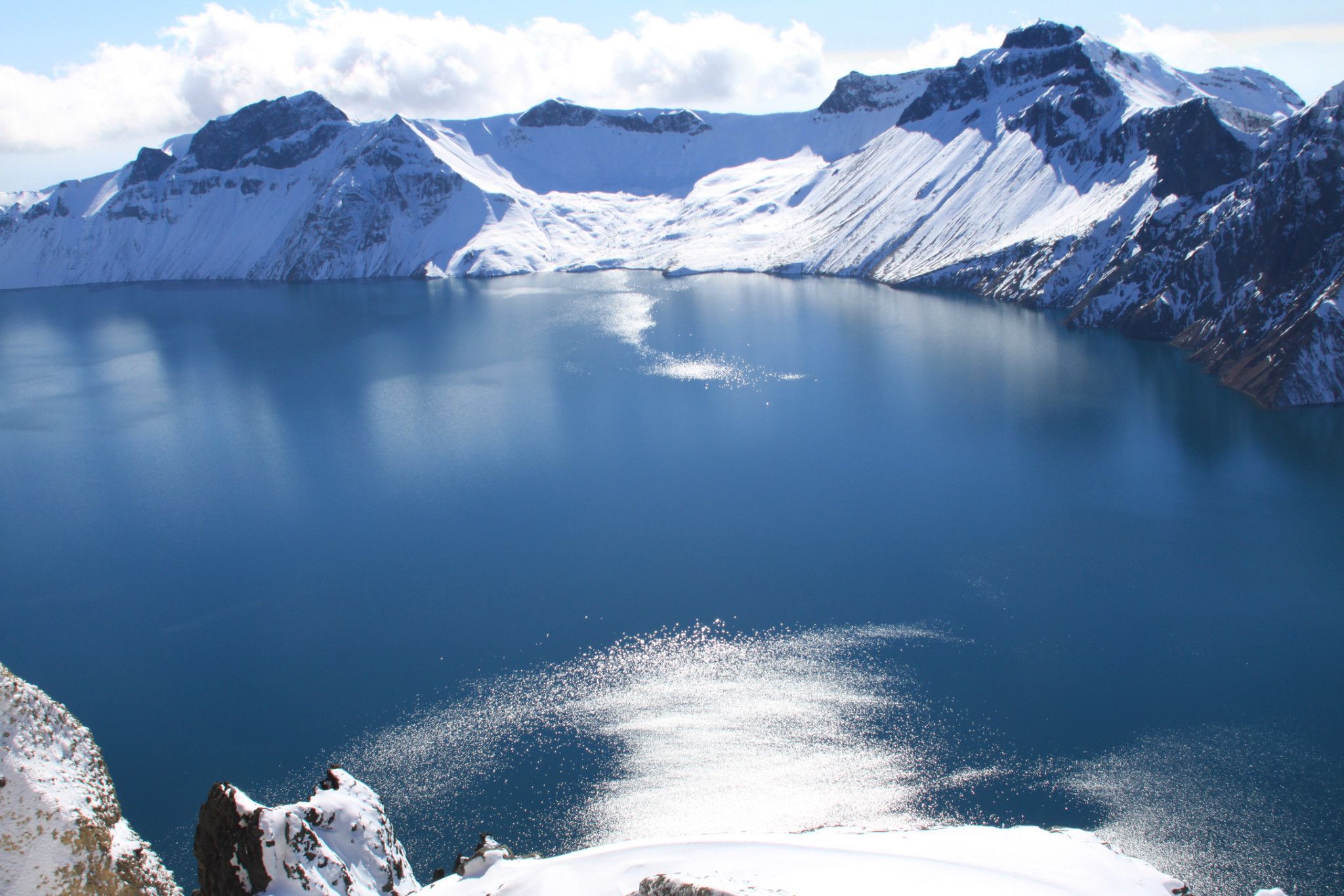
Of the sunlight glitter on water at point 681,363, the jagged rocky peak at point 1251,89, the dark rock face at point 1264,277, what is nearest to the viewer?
the dark rock face at point 1264,277

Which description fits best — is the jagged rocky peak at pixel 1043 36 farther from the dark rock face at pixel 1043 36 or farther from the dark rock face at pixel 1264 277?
the dark rock face at pixel 1264 277

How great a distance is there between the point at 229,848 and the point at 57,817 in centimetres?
521

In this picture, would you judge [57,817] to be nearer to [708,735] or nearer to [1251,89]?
[708,735]

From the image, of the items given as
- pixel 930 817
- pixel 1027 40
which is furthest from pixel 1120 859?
pixel 1027 40

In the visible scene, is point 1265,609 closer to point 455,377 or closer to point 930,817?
point 930,817

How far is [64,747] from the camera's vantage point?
27.0 metres

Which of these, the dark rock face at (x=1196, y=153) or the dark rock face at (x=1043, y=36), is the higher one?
the dark rock face at (x=1043, y=36)

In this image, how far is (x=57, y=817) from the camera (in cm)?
2473

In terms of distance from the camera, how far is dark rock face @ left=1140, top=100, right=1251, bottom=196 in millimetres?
113250

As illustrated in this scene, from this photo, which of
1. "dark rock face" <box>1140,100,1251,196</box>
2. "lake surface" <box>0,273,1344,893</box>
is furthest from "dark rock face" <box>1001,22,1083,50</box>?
"lake surface" <box>0,273,1344,893</box>

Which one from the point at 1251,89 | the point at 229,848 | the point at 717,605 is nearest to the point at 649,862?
the point at 229,848

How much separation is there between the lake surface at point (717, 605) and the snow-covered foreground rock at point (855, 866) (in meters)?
3.48

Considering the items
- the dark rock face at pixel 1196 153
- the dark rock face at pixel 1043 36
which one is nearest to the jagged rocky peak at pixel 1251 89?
the dark rock face at pixel 1043 36

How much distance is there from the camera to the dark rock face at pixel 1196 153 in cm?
11325
